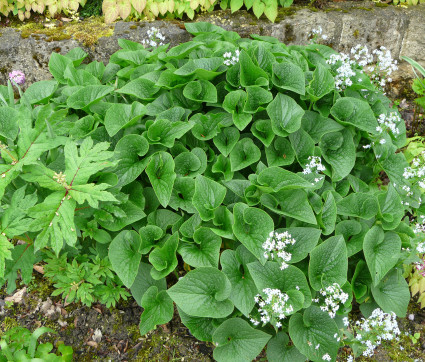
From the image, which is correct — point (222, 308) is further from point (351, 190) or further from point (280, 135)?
point (351, 190)

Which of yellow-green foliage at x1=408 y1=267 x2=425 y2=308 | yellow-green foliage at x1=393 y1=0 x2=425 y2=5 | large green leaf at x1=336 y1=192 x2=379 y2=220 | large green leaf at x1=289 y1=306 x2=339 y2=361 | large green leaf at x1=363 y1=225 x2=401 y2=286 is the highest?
yellow-green foliage at x1=393 y1=0 x2=425 y2=5

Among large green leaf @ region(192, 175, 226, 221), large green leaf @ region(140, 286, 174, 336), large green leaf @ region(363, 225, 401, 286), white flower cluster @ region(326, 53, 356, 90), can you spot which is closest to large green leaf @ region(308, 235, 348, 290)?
large green leaf @ region(363, 225, 401, 286)

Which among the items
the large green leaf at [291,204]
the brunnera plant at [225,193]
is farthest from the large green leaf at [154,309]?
the large green leaf at [291,204]

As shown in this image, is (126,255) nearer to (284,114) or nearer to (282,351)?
(282,351)

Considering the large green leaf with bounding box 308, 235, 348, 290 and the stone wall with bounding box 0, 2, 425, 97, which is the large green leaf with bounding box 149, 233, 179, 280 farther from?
the stone wall with bounding box 0, 2, 425, 97

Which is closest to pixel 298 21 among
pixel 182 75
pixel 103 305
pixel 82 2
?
pixel 182 75

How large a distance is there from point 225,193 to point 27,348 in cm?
168

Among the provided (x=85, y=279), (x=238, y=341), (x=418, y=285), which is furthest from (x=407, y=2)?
(x=85, y=279)

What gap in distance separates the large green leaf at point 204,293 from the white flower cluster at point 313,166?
3.24 ft

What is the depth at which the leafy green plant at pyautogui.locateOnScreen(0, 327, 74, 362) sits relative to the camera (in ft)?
7.93

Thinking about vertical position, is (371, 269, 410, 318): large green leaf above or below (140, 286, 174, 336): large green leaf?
below

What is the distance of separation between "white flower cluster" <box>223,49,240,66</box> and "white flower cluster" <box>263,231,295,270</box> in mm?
1518

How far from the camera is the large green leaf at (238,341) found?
2539 millimetres

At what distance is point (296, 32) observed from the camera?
4738 mm
